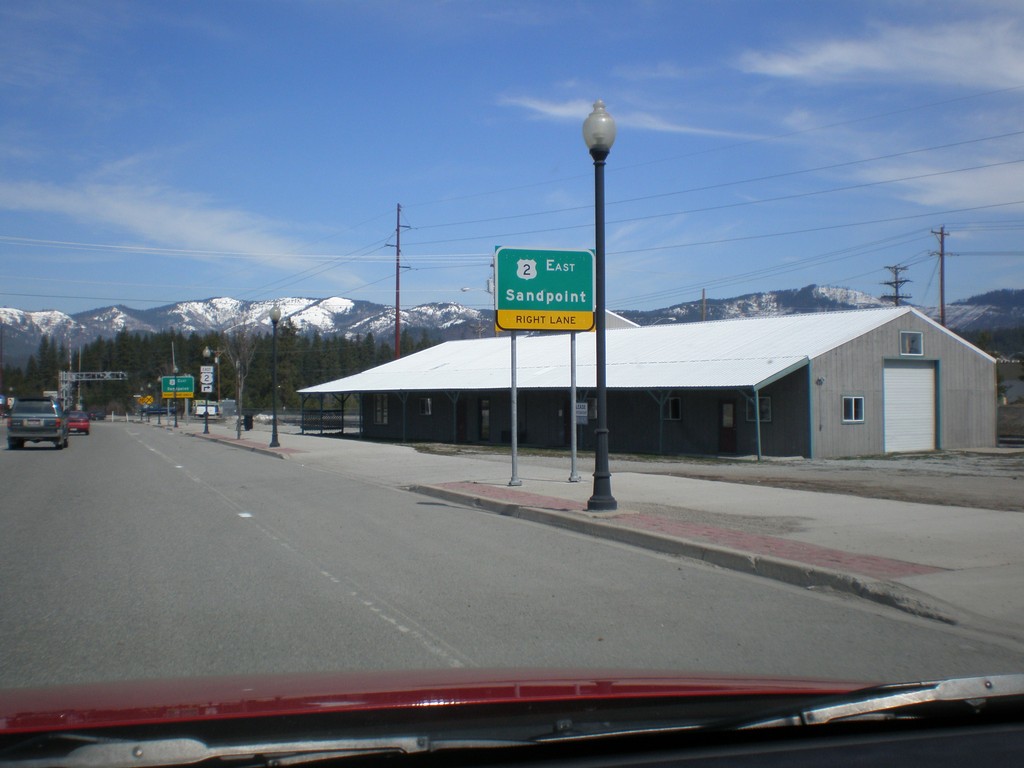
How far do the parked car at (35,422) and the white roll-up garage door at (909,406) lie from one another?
32.5m

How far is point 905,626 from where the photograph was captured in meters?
7.60

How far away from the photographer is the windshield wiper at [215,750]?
267 cm

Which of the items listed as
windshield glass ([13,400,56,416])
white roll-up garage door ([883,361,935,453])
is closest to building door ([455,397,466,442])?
windshield glass ([13,400,56,416])

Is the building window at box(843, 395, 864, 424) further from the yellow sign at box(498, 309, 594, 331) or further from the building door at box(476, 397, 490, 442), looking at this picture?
the building door at box(476, 397, 490, 442)

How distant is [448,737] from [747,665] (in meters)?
3.93

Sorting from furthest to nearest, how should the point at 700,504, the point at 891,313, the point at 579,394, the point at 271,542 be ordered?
the point at 579,394
the point at 891,313
the point at 700,504
the point at 271,542

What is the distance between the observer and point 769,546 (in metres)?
10.8

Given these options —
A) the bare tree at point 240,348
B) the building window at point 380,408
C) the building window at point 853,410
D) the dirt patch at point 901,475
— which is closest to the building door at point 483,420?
the building window at point 380,408

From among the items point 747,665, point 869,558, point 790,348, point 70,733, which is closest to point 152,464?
point 790,348

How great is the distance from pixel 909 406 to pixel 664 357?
9.42m

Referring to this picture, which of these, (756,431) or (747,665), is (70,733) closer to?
(747,665)

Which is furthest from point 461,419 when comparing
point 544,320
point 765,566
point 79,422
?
point 765,566

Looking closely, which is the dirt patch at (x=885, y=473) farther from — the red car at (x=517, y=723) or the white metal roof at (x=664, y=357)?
the red car at (x=517, y=723)

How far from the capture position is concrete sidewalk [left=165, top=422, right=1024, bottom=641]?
843cm
